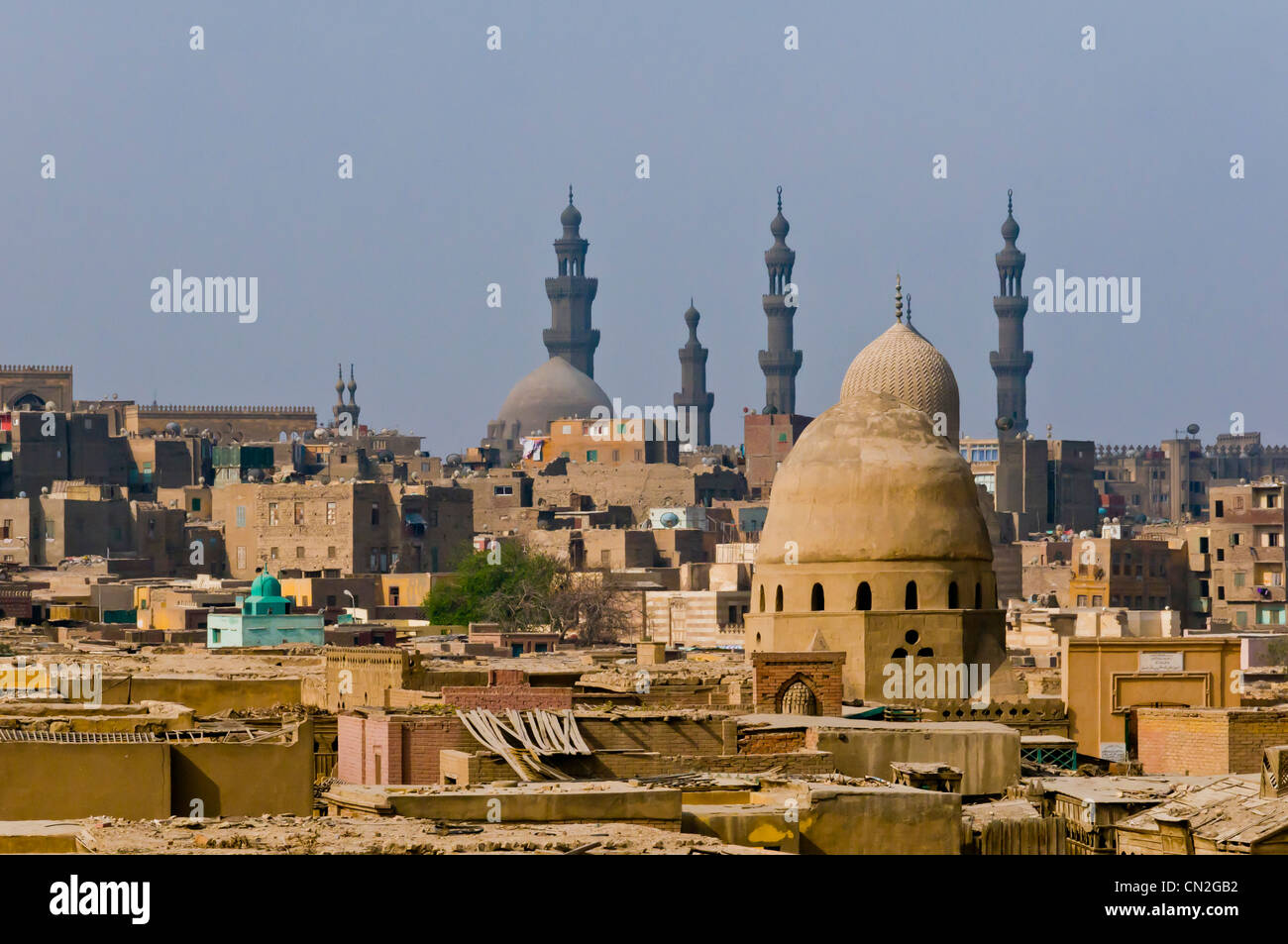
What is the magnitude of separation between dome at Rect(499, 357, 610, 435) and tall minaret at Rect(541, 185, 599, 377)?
23.8 m

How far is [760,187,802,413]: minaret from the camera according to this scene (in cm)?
14375

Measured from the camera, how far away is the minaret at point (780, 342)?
14375 centimetres

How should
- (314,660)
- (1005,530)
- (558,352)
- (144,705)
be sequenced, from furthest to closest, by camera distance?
(558,352), (1005,530), (314,660), (144,705)

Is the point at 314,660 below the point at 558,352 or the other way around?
below

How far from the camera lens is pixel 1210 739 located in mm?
22797

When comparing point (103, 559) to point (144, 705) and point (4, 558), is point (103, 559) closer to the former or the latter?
point (4, 558)

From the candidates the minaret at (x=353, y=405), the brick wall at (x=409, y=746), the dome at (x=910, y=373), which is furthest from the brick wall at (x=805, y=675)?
the minaret at (x=353, y=405)

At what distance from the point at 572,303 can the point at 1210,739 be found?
459 feet

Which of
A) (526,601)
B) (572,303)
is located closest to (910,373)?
(526,601)

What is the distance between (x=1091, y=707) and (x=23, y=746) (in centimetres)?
1319
